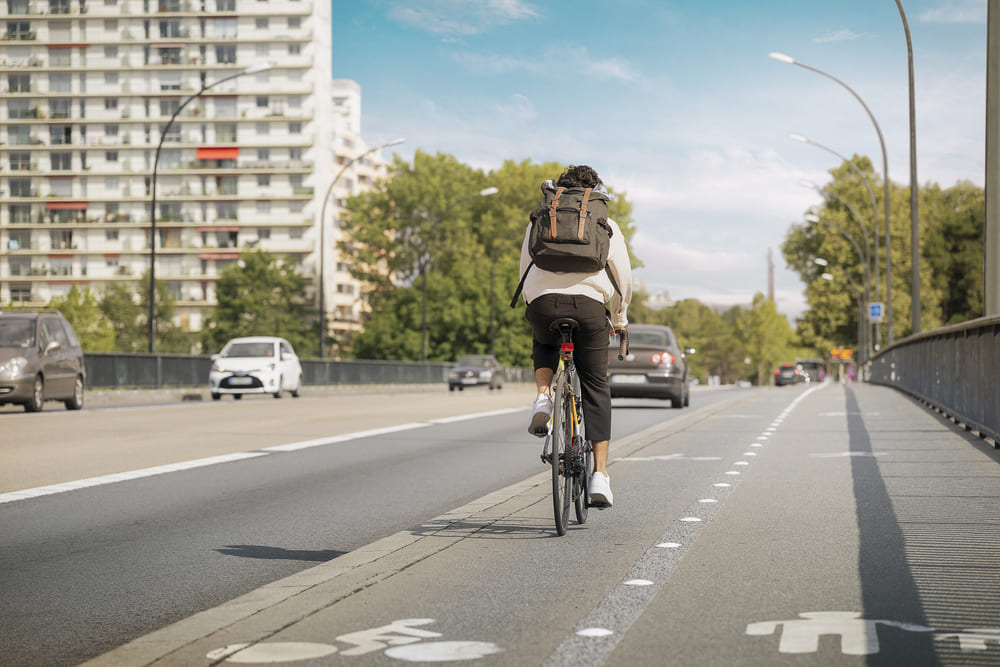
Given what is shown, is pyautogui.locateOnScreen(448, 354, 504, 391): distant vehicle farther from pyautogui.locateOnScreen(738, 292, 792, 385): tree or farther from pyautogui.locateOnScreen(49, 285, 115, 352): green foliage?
pyautogui.locateOnScreen(738, 292, 792, 385): tree

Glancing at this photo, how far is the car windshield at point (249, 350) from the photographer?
3325cm

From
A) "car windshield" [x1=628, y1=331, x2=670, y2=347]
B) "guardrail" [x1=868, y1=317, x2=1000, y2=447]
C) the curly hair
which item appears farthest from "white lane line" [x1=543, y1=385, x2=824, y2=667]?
"car windshield" [x1=628, y1=331, x2=670, y2=347]

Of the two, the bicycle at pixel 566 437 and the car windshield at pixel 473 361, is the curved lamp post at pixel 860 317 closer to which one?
the car windshield at pixel 473 361

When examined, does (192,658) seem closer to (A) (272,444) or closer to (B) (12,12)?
(A) (272,444)

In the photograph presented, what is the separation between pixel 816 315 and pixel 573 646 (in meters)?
78.2

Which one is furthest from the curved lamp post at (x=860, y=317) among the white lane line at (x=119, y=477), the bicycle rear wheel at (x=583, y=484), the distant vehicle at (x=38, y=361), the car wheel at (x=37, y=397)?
the bicycle rear wheel at (x=583, y=484)

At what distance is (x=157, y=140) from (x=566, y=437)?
113m

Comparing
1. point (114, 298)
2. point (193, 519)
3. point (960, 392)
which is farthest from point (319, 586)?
point (114, 298)

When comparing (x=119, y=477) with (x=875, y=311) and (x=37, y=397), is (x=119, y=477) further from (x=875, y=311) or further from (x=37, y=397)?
(x=875, y=311)

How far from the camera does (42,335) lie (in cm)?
2219

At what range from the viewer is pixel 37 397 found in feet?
71.1

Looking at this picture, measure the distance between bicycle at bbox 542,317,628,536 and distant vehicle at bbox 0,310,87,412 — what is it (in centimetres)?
1636

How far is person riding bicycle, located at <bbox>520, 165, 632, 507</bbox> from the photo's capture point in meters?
6.64

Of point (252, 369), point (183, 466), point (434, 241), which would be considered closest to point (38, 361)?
point (252, 369)
